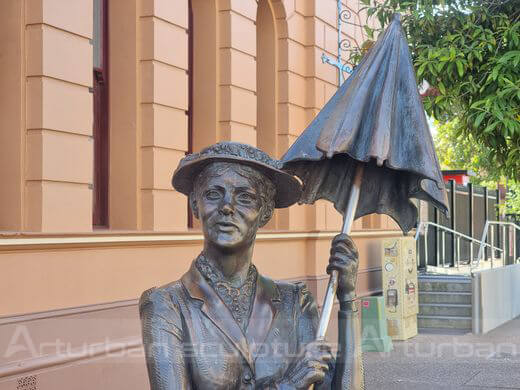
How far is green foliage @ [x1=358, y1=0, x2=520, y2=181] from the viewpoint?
8791 millimetres

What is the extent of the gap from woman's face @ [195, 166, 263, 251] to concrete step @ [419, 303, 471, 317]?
1288 cm

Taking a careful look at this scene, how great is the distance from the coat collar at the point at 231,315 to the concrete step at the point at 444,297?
13.0 meters

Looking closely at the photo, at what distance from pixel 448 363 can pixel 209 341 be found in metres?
9.60

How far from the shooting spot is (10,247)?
24.1 feet

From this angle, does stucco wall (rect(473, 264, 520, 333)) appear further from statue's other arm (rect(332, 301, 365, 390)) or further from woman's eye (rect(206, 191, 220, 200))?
woman's eye (rect(206, 191, 220, 200))

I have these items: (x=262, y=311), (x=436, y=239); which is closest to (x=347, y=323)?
(x=262, y=311)

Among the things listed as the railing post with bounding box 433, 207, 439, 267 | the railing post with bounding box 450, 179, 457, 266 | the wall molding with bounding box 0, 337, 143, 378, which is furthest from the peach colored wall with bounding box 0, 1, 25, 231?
the railing post with bounding box 450, 179, 457, 266

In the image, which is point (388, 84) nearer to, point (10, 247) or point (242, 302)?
point (242, 302)

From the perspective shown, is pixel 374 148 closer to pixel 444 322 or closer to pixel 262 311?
pixel 262 311

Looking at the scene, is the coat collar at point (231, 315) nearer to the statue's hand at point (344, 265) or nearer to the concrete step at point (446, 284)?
the statue's hand at point (344, 265)

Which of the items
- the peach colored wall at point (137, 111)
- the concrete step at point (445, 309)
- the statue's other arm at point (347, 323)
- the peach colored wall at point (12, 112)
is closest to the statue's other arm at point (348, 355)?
the statue's other arm at point (347, 323)

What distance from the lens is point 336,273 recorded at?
11.0 feet

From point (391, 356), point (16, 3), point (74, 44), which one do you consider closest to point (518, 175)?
point (391, 356)

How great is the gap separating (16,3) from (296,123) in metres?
6.00
